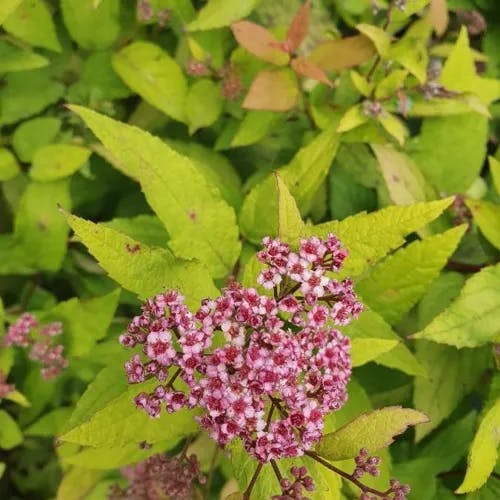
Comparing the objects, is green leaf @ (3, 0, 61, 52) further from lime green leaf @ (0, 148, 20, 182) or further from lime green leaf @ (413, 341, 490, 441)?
lime green leaf @ (413, 341, 490, 441)

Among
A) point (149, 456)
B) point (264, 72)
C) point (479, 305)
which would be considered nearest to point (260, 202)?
point (264, 72)

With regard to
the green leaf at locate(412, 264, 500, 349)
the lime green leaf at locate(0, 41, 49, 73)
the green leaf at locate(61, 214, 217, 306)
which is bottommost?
the green leaf at locate(412, 264, 500, 349)

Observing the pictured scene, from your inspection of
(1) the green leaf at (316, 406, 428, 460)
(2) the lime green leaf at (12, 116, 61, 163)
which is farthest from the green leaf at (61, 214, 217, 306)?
(2) the lime green leaf at (12, 116, 61, 163)

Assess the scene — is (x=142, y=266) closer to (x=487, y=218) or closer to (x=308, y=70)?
(x=308, y=70)

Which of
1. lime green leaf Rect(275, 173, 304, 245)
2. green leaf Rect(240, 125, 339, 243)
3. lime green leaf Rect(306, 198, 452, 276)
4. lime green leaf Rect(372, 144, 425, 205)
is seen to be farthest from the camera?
lime green leaf Rect(372, 144, 425, 205)

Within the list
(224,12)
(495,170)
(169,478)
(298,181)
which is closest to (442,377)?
(495,170)
